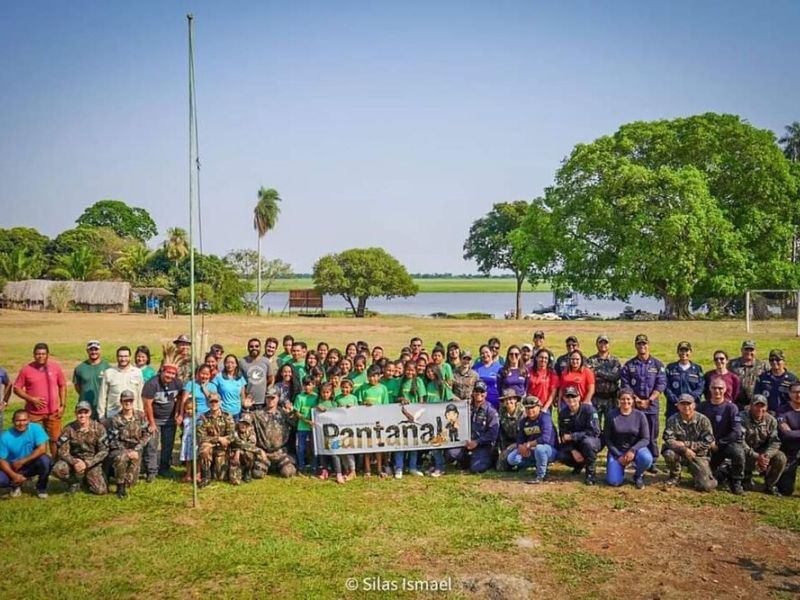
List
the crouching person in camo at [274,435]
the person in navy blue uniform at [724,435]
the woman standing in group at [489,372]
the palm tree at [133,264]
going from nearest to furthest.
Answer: the person in navy blue uniform at [724,435], the crouching person in camo at [274,435], the woman standing in group at [489,372], the palm tree at [133,264]

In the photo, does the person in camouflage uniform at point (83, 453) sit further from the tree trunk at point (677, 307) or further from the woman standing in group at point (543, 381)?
the tree trunk at point (677, 307)

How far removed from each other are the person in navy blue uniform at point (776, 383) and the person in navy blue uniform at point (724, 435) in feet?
2.55

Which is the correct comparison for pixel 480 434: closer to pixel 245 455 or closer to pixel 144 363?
pixel 245 455

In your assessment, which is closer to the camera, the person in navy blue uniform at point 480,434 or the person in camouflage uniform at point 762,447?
the person in camouflage uniform at point 762,447

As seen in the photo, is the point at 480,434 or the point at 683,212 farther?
the point at 683,212

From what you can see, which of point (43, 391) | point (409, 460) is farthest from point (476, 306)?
point (43, 391)

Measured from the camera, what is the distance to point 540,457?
30.3ft

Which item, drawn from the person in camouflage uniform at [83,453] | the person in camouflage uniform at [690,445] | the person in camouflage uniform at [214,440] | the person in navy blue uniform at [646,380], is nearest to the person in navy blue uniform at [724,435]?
the person in camouflage uniform at [690,445]

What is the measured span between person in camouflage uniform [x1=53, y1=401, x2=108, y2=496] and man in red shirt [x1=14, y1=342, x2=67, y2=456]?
1.99 feet

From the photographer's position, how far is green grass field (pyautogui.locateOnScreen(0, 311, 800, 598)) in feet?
20.4

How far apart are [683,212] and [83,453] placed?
1361 inches

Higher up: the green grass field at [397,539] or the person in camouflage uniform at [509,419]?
the person in camouflage uniform at [509,419]

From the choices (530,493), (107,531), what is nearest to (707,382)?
(530,493)

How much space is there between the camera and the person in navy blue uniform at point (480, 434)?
32.4ft
